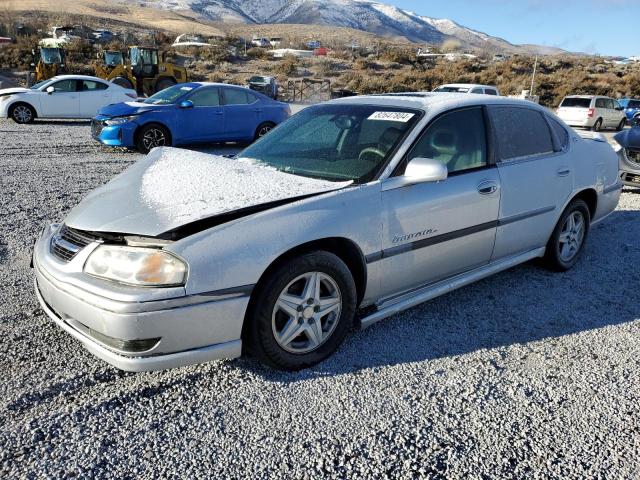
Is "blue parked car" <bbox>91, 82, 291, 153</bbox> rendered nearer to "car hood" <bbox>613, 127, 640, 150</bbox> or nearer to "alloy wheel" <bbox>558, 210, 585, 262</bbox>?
"car hood" <bbox>613, 127, 640, 150</bbox>

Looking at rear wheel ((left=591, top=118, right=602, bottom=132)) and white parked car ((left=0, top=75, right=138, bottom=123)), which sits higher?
rear wheel ((left=591, top=118, right=602, bottom=132))

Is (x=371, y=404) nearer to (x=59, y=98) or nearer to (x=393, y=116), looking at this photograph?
(x=393, y=116)

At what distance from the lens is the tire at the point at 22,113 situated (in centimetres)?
1445

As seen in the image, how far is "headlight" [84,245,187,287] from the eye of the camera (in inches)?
100

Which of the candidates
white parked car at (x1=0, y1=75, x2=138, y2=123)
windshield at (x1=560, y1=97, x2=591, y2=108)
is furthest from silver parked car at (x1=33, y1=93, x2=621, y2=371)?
windshield at (x1=560, y1=97, x2=591, y2=108)

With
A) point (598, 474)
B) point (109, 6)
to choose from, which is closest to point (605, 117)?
point (598, 474)

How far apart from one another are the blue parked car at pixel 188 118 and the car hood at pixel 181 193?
7.03 metres

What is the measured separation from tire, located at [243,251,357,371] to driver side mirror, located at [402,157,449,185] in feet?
2.27

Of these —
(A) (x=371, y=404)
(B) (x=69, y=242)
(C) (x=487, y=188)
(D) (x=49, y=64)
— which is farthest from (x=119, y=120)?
(D) (x=49, y=64)

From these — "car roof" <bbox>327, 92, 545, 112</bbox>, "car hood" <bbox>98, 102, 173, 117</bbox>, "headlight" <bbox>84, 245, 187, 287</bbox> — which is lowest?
"headlight" <bbox>84, 245, 187, 287</bbox>

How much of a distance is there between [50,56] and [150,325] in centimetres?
2540

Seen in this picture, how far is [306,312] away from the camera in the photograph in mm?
2982

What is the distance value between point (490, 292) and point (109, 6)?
130m

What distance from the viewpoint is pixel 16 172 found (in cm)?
821
